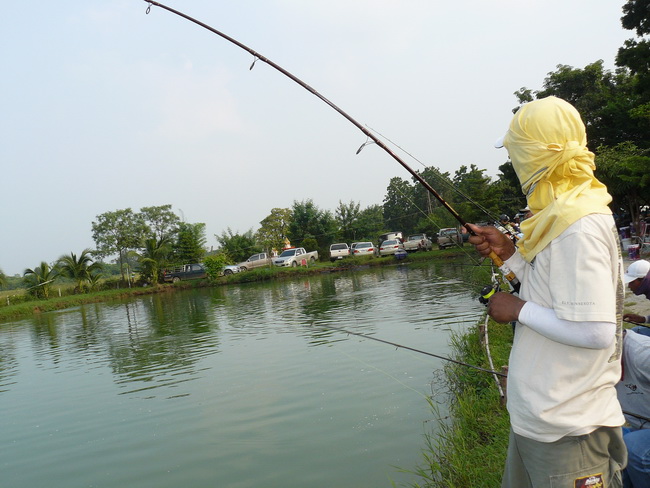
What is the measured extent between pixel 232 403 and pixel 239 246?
35.3 meters

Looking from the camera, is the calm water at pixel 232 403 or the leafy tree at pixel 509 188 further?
the leafy tree at pixel 509 188

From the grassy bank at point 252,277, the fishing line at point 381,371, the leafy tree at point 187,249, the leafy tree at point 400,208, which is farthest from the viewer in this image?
the leafy tree at point 400,208

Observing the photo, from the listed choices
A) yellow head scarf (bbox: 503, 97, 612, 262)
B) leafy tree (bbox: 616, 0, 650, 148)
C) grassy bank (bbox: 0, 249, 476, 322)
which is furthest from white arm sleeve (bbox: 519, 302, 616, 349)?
grassy bank (bbox: 0, 249, 476, 322)

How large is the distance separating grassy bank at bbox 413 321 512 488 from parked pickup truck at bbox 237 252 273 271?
30462 millimetres

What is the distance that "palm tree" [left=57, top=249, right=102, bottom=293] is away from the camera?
35406mm

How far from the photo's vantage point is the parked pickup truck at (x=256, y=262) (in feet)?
122

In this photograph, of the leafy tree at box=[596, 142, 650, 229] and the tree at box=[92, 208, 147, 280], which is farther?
the tree at box=[92, 208, 147, 280]

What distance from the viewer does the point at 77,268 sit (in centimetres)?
3538

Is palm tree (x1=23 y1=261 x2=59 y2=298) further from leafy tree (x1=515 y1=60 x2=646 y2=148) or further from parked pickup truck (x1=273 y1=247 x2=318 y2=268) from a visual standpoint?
leafy tree (x1=515 y1=60 x2=646 y2=148)

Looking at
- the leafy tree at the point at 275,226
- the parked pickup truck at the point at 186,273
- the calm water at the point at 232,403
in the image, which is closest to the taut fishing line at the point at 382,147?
the calm water at the point at 232,403

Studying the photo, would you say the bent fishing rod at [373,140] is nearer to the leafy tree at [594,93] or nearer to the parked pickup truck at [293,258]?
the leafy tree at [594,93]

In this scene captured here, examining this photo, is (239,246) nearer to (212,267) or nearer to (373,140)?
(212,267)

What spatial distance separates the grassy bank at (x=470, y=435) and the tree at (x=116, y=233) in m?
46.4

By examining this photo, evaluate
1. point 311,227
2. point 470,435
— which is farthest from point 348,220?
point 470,435
